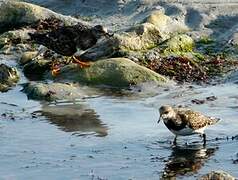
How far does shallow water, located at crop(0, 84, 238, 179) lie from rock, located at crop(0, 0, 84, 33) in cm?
567

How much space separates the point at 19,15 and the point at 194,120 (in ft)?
32.7

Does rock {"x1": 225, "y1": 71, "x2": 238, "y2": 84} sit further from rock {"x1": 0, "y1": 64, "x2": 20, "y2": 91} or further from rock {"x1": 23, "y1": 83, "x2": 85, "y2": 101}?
rock {"x1": 0, "y1": 64, "x2": 20, "y2": 91}

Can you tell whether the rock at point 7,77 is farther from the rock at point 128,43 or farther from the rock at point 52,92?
the rock at point 128,43

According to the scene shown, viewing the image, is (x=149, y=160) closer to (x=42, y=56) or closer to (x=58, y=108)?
(x=58, y=108)

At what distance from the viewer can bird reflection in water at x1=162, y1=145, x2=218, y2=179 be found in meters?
9.46

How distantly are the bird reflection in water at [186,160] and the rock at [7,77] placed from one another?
5.31 metres

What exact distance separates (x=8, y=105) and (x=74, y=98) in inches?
45.4

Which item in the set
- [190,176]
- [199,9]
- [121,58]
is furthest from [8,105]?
[199,9]

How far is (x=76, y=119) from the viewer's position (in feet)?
40.3

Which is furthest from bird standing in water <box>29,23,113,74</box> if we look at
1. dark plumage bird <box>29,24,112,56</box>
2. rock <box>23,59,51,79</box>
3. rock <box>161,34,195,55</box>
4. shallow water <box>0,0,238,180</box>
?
shallow water <box>0,0,238,180</box>

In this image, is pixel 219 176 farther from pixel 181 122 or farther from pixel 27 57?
pixel 27 57

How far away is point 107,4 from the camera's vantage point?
→ 21.1 m

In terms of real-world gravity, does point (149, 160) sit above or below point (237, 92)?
below

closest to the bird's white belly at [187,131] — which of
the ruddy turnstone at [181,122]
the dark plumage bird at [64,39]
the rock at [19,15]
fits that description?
the ruddy turnstone at [181,122]
